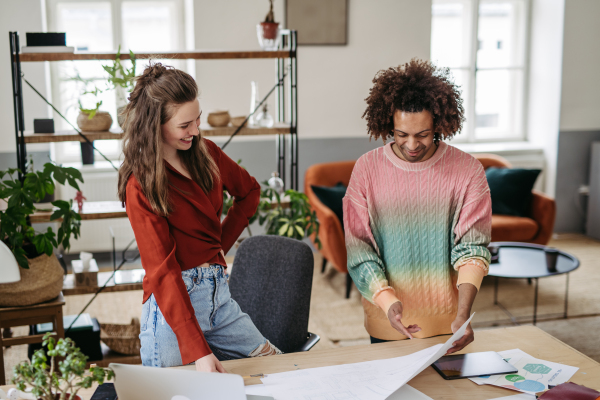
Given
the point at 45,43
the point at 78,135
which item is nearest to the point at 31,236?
the point at 78,135

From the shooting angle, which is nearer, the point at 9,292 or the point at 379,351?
the point at 379,351

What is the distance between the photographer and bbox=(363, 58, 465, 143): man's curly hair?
58.0 inches

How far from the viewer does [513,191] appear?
14.2 ft

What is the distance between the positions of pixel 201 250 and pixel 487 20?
16.1 feet

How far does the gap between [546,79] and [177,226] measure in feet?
16.2

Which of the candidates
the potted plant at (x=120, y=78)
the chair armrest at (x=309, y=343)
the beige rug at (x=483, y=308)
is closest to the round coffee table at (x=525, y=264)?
the beige rug at (x=483, y=308)

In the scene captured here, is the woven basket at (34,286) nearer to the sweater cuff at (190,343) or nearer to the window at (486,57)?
the sweater cuff at (190,343)

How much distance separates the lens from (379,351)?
1.46 metres

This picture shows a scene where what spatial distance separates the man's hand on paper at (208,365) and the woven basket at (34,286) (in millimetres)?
1642

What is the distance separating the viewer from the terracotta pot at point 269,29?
10.1 ft

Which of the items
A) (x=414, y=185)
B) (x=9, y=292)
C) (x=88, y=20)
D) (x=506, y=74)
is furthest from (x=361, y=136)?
(x=414, y=185)

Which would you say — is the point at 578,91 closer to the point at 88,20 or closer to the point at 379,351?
the point at 88,20

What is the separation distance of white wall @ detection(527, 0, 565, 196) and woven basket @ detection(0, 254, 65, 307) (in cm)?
449

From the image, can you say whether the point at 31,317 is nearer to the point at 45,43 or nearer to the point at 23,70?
the point at 45,43
